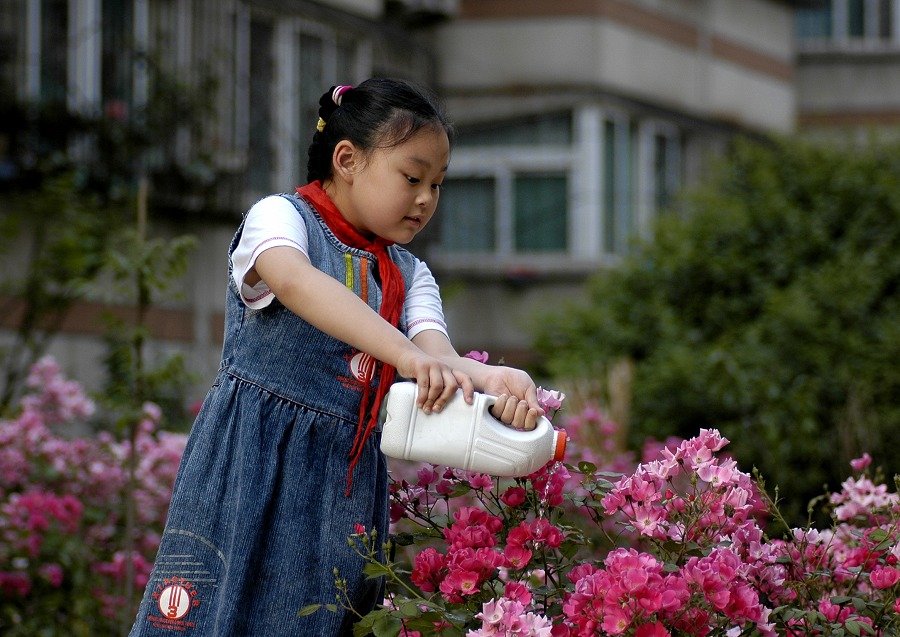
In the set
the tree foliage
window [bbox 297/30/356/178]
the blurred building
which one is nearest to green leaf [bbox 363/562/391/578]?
the tree foliage

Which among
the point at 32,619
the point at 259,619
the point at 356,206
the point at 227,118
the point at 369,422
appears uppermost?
the point at 227,118

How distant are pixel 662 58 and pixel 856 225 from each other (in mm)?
5195

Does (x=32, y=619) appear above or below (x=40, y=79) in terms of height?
below

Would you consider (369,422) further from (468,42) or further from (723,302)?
(468,42)

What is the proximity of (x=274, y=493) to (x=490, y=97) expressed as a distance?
1013cm

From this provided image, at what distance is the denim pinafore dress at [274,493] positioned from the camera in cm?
228

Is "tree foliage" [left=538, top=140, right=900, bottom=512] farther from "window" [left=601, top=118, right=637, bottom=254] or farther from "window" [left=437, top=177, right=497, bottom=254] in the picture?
"window" [left=437, top=177, right=497, bottom=254]

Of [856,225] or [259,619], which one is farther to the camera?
[856,225]

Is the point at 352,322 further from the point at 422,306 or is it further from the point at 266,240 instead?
the point at 422,306

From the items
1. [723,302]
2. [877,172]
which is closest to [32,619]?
[723,302]

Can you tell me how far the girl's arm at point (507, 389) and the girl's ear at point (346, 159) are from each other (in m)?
0.37

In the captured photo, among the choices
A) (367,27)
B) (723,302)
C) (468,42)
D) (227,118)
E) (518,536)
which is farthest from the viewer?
(468,42)

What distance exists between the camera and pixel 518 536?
7.01 ft

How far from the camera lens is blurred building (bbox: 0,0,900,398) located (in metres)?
8.70
